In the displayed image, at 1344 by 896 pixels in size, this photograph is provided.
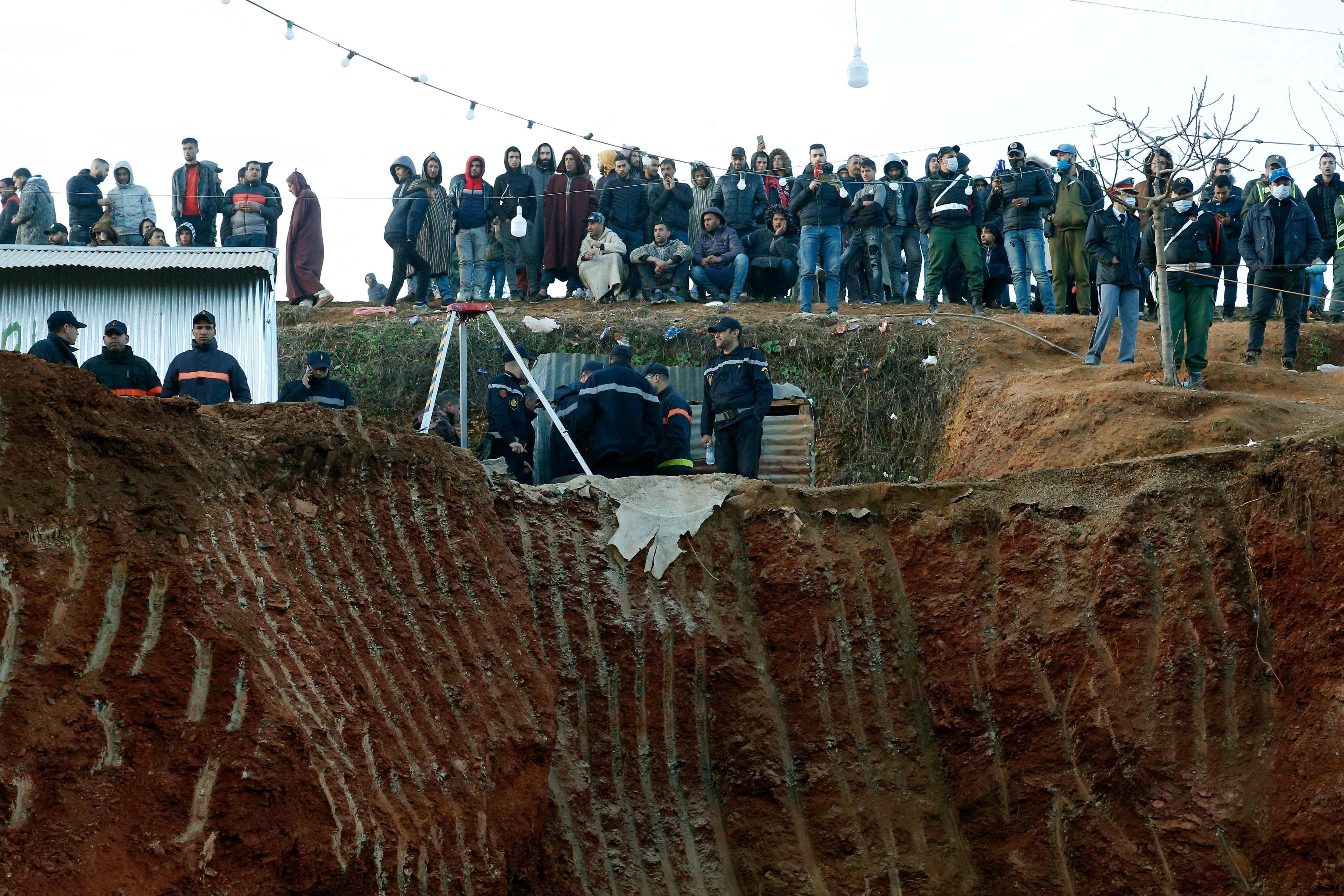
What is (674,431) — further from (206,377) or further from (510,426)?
(206,377)

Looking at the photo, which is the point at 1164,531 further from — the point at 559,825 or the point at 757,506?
the point at 559,825

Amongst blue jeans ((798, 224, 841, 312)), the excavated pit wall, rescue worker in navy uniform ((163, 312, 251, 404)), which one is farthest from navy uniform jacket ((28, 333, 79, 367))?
blue jeans ((798, 224, 841, 312))

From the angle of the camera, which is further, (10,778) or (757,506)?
(757,506)

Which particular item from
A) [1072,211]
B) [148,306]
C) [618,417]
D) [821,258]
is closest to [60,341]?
[148,306]

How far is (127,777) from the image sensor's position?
471cm

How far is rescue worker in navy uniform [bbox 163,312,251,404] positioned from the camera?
9562 millimetres

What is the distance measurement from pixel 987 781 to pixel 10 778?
5.29 m

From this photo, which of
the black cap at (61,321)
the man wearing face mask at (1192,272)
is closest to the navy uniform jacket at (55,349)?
the black cap at (61,321)

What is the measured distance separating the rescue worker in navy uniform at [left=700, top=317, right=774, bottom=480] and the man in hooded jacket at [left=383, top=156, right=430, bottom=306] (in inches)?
241

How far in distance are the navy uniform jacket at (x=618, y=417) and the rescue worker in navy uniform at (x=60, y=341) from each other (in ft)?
12.1

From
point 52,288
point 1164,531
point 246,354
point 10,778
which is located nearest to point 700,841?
point 1164,531

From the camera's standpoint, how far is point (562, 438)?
9.94 meters

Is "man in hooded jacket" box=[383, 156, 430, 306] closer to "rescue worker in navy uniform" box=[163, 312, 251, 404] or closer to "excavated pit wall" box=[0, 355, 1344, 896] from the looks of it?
"rescue worker in navy uniform" box=[163, 312, 251, 404]

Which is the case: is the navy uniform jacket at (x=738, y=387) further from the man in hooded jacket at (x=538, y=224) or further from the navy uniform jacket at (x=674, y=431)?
the man in hooded jacket at (x=538, y=224)
